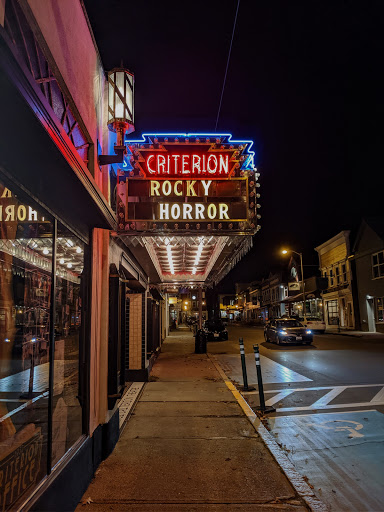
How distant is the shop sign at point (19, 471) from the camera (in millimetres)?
3014

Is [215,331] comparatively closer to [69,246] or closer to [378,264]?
[378,264]

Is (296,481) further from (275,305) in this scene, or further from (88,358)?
(275,305)

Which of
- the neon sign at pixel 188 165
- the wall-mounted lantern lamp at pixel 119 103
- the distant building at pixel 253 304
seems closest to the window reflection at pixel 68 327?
the wall-mounted lantern lamp at pixel 119 103

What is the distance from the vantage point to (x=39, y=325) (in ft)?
16.2

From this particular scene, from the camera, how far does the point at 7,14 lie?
2756mm

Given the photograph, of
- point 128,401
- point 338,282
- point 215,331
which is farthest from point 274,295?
point 128,401

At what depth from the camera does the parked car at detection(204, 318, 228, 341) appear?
90.5 feet

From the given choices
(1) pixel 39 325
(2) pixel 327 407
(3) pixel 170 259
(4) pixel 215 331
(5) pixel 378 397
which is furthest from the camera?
(4) pixel 215 331

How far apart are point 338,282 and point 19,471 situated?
38662mm

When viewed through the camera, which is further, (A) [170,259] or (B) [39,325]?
(A) [170,259]

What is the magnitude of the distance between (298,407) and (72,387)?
493 cm

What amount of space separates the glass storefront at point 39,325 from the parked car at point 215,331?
72.1 feet

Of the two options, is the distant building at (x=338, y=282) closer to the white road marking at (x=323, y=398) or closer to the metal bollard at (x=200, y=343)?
the metal bollard at (x=200, y=343)

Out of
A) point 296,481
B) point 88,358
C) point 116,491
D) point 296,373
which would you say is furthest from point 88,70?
point 296,373
